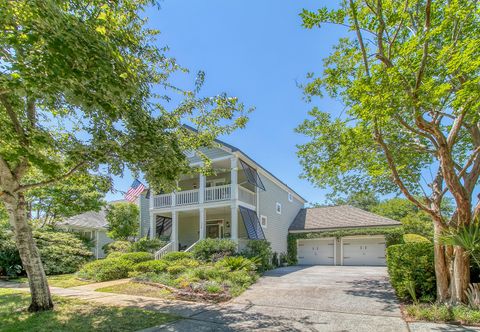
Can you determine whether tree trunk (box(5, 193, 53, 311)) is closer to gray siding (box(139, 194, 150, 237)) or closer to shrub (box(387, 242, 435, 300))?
shrub (box(387, 242, 435, 300))

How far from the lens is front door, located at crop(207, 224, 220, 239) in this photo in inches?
861

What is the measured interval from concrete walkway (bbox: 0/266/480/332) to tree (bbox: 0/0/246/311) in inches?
131

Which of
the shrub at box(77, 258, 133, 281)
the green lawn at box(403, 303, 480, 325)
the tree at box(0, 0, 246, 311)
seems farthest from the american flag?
the green lawn at box(403, 303, 480, 325)

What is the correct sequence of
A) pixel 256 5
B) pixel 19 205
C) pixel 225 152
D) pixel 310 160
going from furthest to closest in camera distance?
pixel 225 152, pixel 310 160, pixel 256 5, pixel 19 205

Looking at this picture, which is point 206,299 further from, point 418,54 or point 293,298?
point 418,54

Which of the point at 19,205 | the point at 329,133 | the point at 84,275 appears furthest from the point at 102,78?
the point at 84,275

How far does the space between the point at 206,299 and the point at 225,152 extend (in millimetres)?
10750

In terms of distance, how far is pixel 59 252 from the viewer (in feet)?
55.2

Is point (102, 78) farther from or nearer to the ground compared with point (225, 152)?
nearer to the ground

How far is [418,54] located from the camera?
7.39 meters

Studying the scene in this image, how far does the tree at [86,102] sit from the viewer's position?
454 centimetres

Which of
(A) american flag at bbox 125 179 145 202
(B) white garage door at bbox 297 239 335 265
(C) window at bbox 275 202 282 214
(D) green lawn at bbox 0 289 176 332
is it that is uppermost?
(A) american flag at bbox 125 179 145 202

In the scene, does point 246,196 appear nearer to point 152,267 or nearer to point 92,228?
point 152,267

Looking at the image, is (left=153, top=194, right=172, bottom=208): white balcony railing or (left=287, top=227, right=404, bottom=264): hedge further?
(left=287, top=227, right=404, bottom=264): hedge
